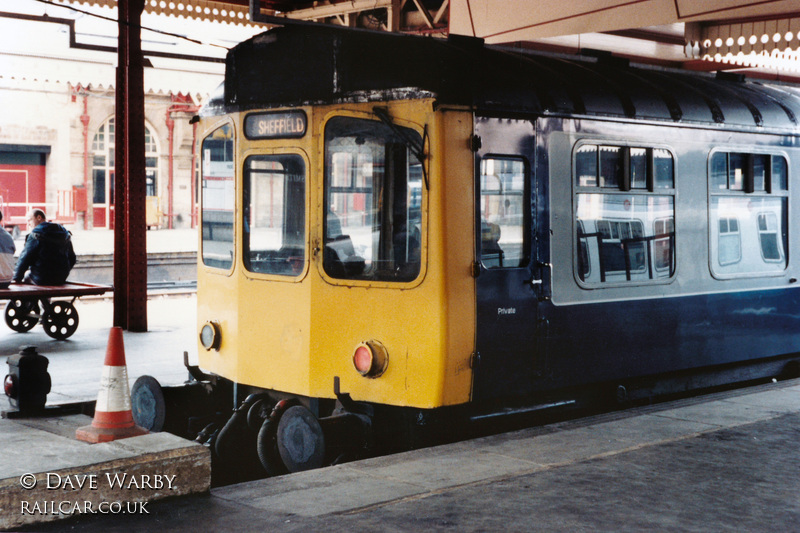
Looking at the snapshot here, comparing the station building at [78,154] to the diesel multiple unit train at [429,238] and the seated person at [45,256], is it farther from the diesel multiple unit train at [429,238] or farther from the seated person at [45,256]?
the diesel multiple unit train at [429,238]

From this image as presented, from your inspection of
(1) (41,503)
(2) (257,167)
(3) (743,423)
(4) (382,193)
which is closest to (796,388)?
(3) (743,423)

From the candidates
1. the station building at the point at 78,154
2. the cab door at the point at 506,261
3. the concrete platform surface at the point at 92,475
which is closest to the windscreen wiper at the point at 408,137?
the cab door at the point at 506,261

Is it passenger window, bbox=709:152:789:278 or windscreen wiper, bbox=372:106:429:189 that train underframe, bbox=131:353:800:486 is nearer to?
passenger window, bbox=709:152:789:278

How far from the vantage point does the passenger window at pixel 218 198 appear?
680 cm

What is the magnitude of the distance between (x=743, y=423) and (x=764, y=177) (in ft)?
9.11

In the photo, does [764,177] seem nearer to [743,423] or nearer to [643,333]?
[643,333]

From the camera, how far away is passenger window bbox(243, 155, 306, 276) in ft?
20.7

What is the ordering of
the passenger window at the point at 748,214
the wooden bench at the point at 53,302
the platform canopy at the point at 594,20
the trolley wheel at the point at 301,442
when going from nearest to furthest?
the trolley wheel at the point at 301,442 < the platform canopy at the point at 594,20 < the passenger window at the point at 748,214 < the wooden bench at the point at 53,302

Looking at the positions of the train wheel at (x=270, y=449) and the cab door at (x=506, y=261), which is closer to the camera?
the train wheel at (x=270, y=449)

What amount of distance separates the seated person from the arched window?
74.4ft

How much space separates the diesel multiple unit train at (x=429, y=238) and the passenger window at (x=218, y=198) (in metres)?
0.02

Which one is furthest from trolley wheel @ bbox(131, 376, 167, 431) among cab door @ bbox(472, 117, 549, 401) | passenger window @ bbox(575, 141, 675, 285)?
passenger window @ bbox(575, 141, 675, 285)

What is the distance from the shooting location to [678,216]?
755 cm

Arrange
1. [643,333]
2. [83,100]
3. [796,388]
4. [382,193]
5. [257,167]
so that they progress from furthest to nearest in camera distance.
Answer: [83,100]
[796,388]
[643,333]
[257,167]
[382,193]
